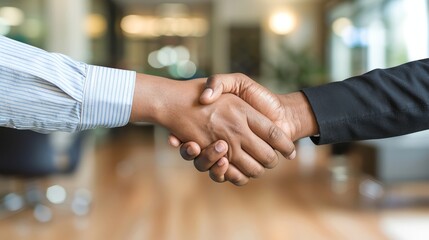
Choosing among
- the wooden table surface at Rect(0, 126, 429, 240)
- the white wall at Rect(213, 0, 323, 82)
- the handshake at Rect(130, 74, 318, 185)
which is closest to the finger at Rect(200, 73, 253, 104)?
the handshake at Rect(130, 74, 318, 185)

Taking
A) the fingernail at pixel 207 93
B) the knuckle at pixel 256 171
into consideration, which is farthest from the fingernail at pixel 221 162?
the fingernail at pixel 207 93

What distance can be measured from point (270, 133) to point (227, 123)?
152mm

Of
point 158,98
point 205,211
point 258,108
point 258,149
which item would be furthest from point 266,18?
point 158,98

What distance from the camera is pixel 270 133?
1744 mm

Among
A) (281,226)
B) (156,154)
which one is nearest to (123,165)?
(156,154)

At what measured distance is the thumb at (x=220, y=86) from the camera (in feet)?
5.54

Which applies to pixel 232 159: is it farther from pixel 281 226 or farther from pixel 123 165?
pixel 123 165

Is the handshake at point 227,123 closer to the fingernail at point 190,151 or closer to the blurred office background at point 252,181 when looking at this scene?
the fingernail at point 190,151

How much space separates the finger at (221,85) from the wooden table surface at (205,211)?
6.34 ft

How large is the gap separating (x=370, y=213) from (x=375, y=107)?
2.74 m

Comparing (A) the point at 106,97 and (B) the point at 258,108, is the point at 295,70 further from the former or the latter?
(A) the point at 106,97

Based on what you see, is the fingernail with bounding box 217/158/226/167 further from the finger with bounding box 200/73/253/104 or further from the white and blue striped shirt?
the white and blue striped shirt

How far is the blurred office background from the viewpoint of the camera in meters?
3.83

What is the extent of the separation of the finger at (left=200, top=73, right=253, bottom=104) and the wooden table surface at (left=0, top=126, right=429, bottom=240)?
6.34 feet
